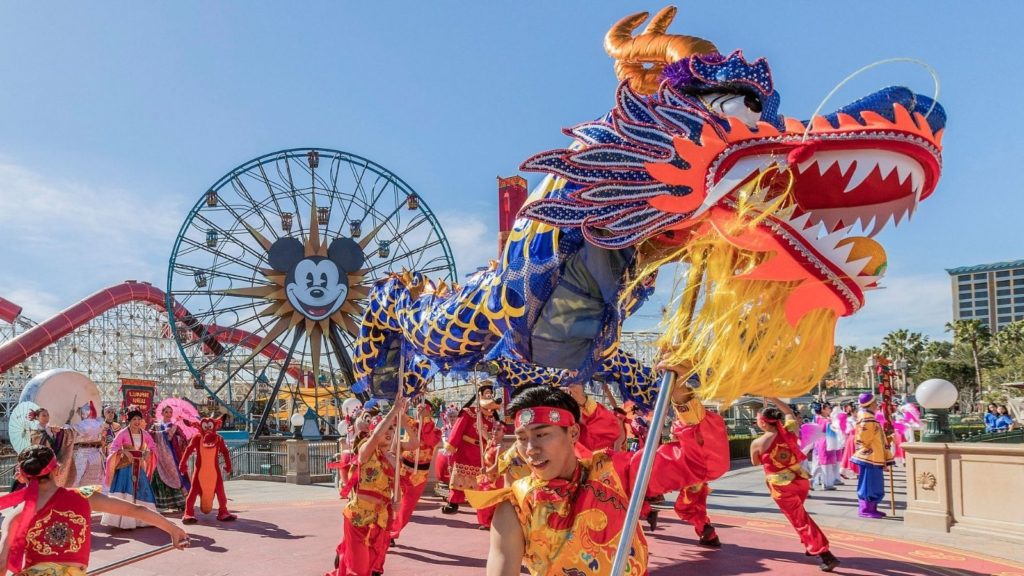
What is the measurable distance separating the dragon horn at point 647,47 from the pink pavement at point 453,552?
4.36 metres

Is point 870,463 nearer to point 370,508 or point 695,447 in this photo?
point 370,508

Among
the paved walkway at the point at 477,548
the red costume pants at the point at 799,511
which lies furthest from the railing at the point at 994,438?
the red costume pants at the point at 799,511

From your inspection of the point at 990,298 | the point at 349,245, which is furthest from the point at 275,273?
the point at 990,298

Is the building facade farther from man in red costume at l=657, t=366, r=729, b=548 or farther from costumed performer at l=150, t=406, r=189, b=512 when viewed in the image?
man in red costume at l=657, t=366, r=729, b=548

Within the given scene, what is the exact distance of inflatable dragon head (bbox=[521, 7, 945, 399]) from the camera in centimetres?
263

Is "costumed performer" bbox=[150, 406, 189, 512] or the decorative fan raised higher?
the decorative fan

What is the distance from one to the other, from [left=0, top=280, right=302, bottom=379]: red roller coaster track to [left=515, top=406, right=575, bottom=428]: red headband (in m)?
22.9

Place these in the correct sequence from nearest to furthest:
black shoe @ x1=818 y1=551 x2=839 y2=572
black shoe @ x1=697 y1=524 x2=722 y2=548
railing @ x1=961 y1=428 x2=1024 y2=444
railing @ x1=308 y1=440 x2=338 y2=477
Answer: black shoe @ x1=818 y1=551 x2=839 y2=572
black shoe @ x1=697 y1=524 x2=722 y2=548
railing @ x1=961 y1=428 x2=1024 y2=444
railing @ x1=308 y1=440 x2=338 y2=477

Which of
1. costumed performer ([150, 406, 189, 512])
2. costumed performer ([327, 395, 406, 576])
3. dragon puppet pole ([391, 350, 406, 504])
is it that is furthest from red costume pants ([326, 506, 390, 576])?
costumed performer ([150, 406, 189, 512])

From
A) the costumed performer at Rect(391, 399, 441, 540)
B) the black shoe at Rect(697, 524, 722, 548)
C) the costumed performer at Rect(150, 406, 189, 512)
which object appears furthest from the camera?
the costumed performer at Rect(150, 406, 189, 512)

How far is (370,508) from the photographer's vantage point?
5.76 metres

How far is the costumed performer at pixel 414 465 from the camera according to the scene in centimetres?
703

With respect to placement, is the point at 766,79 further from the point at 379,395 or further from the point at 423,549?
the point at 423,549

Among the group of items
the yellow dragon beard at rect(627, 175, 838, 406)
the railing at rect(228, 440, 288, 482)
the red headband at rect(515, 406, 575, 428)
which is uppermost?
the yellow dragon beard at rect(627, 175, 838, 406)
